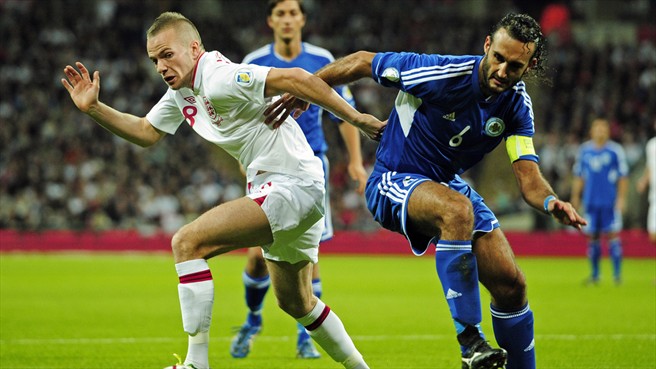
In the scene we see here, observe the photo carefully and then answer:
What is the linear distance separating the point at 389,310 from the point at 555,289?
3846 millimetres

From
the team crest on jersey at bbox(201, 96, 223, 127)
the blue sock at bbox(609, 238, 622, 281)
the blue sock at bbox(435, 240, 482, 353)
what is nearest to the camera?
the blue sock at bbox(435, 240, 482, 353)

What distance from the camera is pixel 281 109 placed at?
17.7 ft

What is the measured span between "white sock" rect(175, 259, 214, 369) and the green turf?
197 centimetres

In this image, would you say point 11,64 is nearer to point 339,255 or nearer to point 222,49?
point 222,49

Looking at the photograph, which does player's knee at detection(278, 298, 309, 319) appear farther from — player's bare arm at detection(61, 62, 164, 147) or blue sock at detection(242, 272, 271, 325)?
blue sock at detection(242, 272, 271, 325)

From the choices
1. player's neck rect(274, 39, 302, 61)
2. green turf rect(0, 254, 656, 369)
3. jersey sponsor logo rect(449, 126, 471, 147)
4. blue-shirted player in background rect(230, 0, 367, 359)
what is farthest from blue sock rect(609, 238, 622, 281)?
jersey sponsor logo rect(449, 126, 471, 147)

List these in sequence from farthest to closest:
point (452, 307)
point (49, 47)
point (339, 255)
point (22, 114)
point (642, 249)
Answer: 1. point (49, 47)
2. point (22, 114)
3. point (339, 255)
4. point (642, 249)
5. point (452, 307)

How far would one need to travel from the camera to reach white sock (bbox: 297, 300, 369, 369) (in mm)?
5691

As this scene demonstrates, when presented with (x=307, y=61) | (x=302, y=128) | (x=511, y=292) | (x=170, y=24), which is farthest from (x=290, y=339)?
(x=170, y=24)

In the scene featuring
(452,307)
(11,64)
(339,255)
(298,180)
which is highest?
(11,64)

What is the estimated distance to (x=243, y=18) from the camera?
97.5ft

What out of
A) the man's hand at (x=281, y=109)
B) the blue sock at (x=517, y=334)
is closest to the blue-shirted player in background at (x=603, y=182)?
the blue sock at (x=517, y=334)

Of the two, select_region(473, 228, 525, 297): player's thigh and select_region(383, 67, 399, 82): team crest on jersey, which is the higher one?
select_region(383, 67, 399, 82): team crest on jersey

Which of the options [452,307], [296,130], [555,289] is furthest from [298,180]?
[555,289]
